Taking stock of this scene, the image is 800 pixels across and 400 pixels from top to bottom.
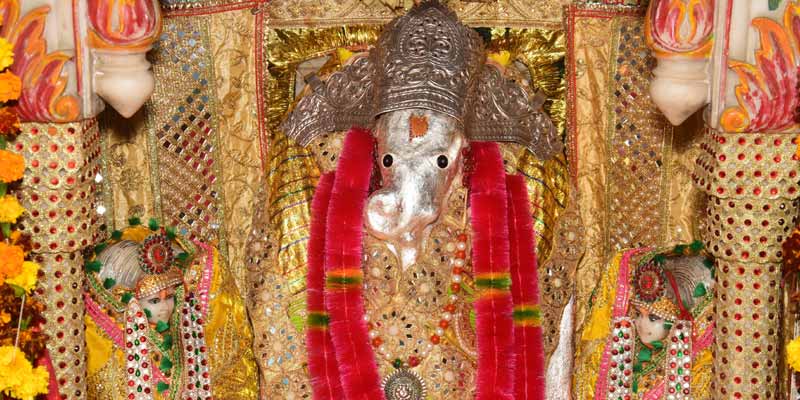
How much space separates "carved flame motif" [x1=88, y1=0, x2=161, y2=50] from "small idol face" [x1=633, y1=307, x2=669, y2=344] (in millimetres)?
1730

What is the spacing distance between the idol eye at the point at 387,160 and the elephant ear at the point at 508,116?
0.98ft

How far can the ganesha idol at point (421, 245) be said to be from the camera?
18.4 feet

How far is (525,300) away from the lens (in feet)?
18.9

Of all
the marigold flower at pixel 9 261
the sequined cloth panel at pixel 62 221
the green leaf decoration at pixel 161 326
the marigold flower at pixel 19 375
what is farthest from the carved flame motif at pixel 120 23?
the green leaf decoration at pixel 161 326

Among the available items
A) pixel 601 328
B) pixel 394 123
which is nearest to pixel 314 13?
pixel 394 123

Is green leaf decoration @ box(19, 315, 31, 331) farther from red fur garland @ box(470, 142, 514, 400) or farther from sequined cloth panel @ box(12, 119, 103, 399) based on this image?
red fur garland @ box(470, 142, 514, 400)

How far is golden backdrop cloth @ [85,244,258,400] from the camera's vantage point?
6000 mm

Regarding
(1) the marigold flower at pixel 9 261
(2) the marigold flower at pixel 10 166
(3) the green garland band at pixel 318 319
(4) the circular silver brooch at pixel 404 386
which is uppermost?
(2) the marigold flower at pixel 10 166

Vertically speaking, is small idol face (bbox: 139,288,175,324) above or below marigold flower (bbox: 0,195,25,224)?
below

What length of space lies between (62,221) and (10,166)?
309 millimetres

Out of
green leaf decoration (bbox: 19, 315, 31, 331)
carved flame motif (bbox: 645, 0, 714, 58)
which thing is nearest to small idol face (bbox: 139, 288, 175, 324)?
green leaf decoration (bbox: 19, 315, 31, 331)

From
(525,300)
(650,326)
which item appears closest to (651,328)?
(650,326)

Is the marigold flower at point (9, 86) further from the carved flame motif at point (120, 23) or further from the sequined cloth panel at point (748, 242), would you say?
the sequined cloth panel at point (748, 242)

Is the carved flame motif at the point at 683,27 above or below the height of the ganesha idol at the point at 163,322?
above
